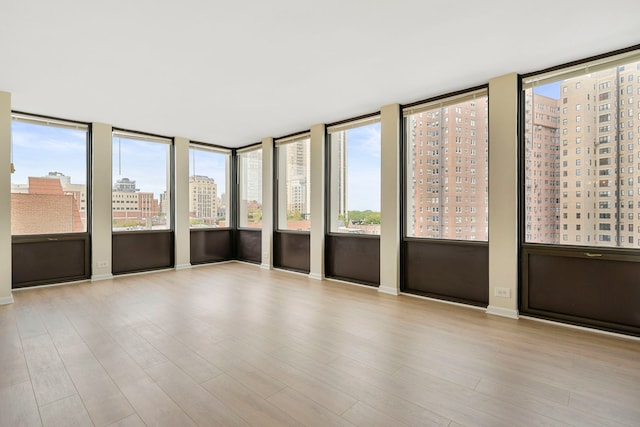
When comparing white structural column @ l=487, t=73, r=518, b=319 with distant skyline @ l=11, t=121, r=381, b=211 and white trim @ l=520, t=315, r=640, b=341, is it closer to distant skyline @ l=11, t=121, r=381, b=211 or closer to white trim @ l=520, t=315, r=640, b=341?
white trim @ l=520, t=315, r=640, b=341

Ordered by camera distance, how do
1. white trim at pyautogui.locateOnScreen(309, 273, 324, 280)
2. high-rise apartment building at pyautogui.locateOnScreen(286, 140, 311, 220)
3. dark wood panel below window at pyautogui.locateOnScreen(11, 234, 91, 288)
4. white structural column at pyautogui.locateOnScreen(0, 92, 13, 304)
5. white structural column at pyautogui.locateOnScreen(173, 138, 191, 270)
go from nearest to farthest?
1. white structural column at pyautogui.locateOnScreen(0, 92, 13, 304)
2. dark wood panel below window at pyautogui.locateOnScreen(11, 234, 91, 288)
3. white trim at pyautogui.locateOnScreen(309, 273, 324, 280)
4. high-rise apartment building at pyautogui.locateOnScreen(286, 140, 311, 220)
5. white structural column at pyautogui.locateOnScreen(173, 138, 191, 270)

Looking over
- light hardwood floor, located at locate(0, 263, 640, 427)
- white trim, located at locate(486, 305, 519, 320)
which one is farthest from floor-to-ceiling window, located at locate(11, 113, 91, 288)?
white trim, located at locate(486, 305, 519, 320)

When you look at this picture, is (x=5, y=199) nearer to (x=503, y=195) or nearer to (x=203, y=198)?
(x=203, y=198)

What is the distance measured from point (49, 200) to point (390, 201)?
5409 mm

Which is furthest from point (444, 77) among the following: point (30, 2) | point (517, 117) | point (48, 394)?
point (48, 394)

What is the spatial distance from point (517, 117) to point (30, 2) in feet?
15.1

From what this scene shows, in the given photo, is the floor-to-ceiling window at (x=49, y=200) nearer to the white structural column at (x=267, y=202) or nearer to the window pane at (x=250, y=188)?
the window pane at (x=250, y=188)

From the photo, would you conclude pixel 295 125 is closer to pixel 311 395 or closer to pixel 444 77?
pixel 444 77

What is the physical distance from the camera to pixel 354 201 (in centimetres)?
543

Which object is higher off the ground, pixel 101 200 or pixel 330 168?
pixel 330 168

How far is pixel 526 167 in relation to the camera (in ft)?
11.9

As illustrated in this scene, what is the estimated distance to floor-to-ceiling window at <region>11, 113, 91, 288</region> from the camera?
4.87 m

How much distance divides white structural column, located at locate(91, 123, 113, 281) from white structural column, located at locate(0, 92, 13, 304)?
4.29ft

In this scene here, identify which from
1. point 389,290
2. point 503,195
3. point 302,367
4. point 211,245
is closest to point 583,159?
point 503,195
